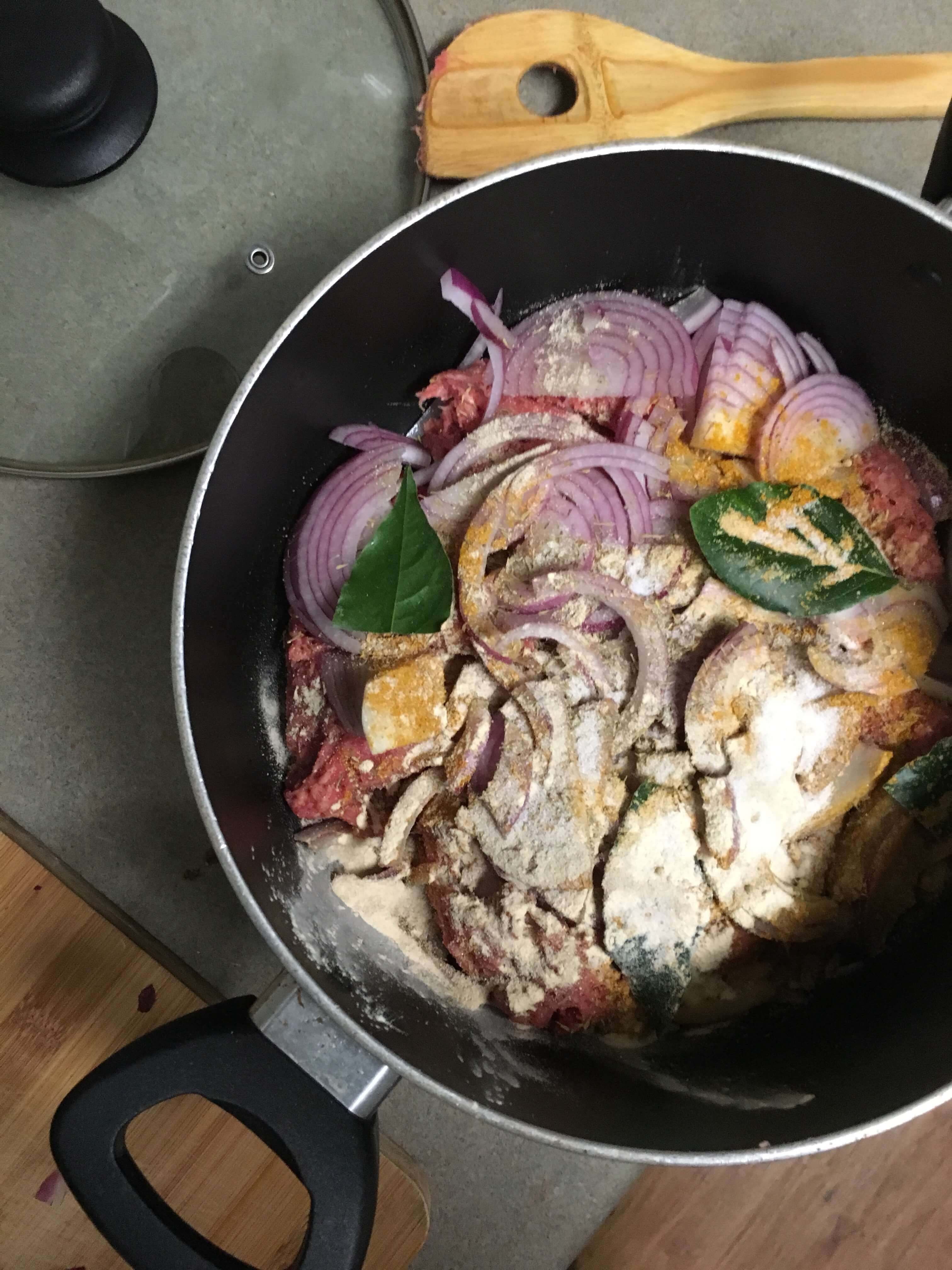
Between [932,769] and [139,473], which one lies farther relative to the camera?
[139,473]

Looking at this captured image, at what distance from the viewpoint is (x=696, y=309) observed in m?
A: 1.02

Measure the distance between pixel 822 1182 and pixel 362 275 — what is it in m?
1.20

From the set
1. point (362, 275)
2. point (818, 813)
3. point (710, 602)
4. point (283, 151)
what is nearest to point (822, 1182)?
point (818, 813)

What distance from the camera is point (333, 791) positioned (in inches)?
36.7

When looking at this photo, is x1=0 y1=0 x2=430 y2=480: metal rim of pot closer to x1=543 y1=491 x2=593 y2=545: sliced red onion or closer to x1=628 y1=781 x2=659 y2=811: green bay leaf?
x1=543 y1=491 x2=593 y2=545: sliced red onion

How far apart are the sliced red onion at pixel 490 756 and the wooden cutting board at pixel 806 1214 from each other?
0.60m

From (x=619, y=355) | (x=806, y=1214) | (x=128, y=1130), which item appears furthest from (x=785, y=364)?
(x=128, y=1130)

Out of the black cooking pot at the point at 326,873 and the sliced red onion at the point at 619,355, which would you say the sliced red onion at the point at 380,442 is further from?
the sliced red onion at the point at 619,355

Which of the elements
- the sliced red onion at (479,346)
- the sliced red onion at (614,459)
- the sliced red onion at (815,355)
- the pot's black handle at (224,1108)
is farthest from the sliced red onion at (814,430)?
the pot's black handle at (224,1108)

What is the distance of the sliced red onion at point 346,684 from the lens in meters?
0.94

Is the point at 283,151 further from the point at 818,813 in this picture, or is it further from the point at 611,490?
the point at 818,813

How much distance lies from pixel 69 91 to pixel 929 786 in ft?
3.78

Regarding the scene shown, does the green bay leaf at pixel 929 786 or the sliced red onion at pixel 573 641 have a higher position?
the sliced red onion at pixel 573 641

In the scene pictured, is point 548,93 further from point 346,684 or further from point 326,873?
point 326,873
